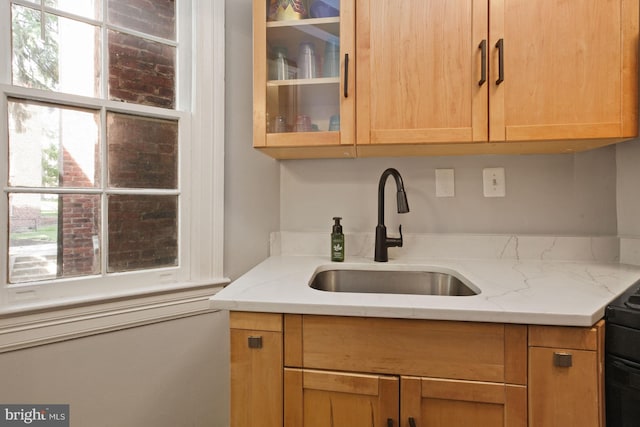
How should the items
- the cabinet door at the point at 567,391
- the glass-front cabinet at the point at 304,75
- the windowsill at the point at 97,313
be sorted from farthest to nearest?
1. the glass-front cabinet at the point at 304,75
2. the windowsill at the point at 97,313
3. the cabinet door at the point at 567,391

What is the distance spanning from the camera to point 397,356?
76 centimetres

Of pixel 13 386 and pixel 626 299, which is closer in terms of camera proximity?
pixel 626 299

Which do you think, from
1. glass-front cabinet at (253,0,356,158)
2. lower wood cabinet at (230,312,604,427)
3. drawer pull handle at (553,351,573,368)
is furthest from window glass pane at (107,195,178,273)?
drawer pull handle at (553,351,573,368)

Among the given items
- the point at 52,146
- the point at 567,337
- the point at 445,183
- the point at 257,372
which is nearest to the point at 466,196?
the point at 445,183

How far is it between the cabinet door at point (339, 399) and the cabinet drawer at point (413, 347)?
26 millimetres

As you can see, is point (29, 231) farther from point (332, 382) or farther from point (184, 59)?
point (332, 382)

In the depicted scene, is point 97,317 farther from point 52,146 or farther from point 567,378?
point 567,378

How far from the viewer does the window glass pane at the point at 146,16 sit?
114 centimetres

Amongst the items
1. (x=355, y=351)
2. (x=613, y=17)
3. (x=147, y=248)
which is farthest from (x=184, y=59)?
(x=613, y=17)

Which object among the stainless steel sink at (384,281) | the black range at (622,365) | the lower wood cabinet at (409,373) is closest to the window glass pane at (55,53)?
the lower wood cabinet at (409,373)

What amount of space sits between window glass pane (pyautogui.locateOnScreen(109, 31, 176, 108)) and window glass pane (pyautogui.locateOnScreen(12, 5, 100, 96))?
0.06 m

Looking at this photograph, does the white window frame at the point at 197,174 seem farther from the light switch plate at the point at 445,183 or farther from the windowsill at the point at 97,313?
the light switch plate at the point at 445,183

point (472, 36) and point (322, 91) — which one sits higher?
point (472, 36)

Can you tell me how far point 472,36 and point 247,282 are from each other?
3.68 ft
